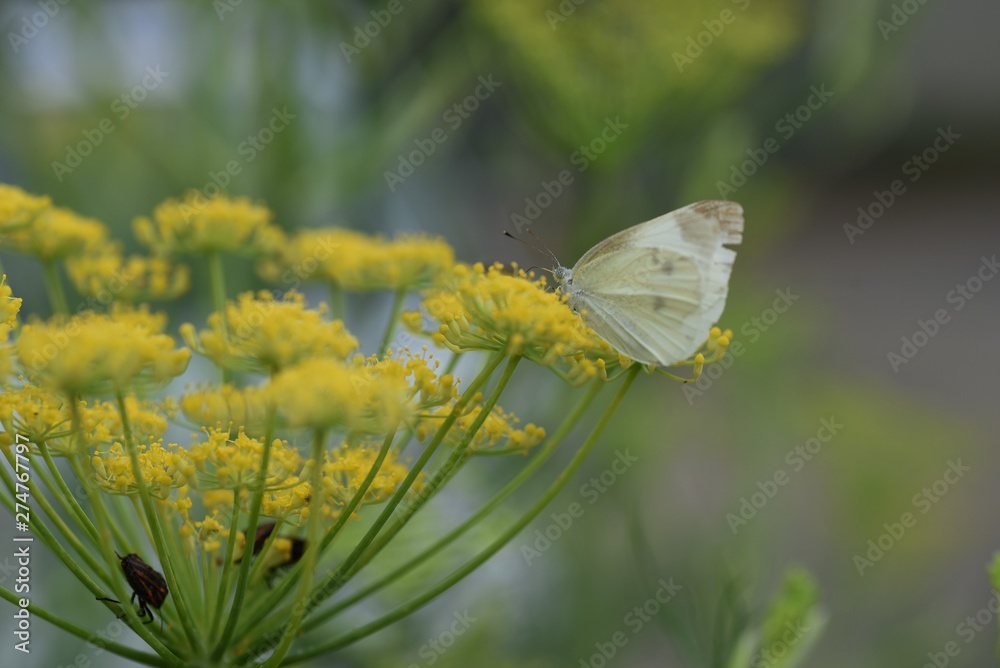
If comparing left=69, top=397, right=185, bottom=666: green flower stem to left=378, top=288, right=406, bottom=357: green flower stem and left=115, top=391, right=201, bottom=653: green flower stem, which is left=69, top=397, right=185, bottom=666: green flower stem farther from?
left=378, top=288, right=406, bottom=357: green flower stem

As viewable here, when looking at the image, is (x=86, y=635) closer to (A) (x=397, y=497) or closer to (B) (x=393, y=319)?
(A) (x=397, y=497)

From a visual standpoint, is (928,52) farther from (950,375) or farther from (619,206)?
(619,206)

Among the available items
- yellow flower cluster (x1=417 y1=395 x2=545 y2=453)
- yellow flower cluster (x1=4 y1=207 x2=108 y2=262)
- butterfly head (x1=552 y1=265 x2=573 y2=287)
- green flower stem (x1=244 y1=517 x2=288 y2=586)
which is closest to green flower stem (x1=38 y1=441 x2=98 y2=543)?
green flower stem (x1=244 y1=517 x2=288 y2=586)

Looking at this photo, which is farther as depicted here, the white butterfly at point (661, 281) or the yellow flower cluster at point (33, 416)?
the white butterfly at point (661, 281)

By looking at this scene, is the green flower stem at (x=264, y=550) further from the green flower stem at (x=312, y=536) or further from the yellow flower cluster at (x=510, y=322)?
the yellow flower cluster at (x=510, y=322)

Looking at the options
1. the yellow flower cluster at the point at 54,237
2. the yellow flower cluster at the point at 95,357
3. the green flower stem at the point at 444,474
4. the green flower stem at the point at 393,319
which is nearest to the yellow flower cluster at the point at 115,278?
the yellow flower cluster at the point at 54,237

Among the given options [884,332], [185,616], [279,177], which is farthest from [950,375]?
[185,616]
